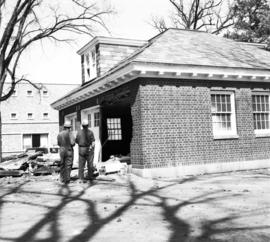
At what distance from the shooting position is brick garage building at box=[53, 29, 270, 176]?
1362cm

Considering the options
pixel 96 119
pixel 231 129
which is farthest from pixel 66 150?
pixel 231 129

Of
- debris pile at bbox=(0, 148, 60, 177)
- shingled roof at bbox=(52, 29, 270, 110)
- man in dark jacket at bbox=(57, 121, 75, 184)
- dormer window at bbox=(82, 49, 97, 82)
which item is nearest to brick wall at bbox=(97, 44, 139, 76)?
dormer window at bbox=(82, 49, 97, 82)

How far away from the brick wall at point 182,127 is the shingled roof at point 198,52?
921 mm

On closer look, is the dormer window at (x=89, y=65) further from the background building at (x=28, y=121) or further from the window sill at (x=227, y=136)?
the background building at (x=28, y=121)

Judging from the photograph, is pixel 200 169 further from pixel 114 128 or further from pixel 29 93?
pixel 29 93

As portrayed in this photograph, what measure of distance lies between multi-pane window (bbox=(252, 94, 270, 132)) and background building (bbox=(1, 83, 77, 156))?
3409 cm

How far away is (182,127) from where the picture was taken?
46.7 ft

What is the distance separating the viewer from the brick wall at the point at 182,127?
1357 centimetres

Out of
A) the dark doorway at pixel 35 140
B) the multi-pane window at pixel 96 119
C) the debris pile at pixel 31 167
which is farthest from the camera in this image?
the dark doorway at pixel 35 140

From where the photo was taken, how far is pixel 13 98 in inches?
1875

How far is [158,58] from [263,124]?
5.74 m

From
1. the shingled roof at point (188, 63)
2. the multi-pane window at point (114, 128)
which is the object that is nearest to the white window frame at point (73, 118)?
the shingled roof at point (188, 63)

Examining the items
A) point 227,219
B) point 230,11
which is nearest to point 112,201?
point 227,219

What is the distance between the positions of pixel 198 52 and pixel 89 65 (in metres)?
6.42
